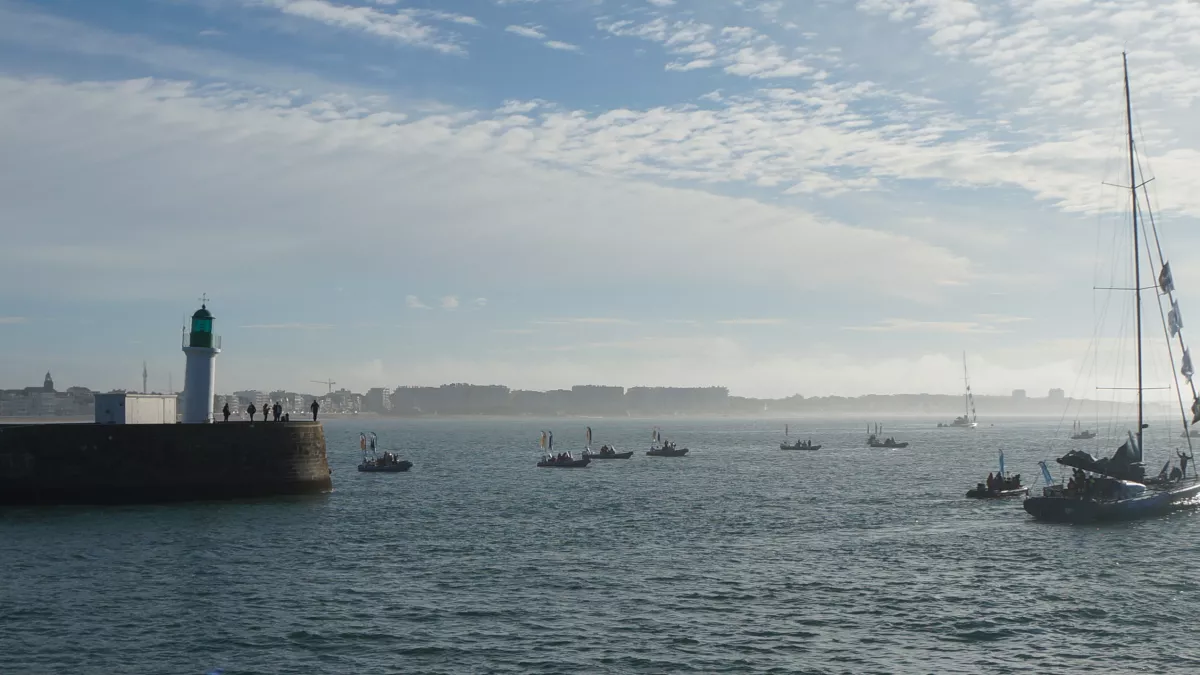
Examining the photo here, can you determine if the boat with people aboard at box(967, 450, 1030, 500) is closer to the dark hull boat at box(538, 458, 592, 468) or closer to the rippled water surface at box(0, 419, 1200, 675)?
the rippled water surface at box(0, 419, 1200, 675)

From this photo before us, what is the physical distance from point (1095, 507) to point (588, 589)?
34.0 m

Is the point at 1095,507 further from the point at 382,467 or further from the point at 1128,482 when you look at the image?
the point at 382,467

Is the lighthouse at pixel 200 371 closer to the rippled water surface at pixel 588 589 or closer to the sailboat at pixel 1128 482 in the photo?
the rippled water surface at pixel 588 589

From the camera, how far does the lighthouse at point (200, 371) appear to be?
62000mm

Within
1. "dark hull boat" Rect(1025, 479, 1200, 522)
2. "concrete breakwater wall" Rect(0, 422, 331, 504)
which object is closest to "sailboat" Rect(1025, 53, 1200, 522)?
"dark hull boat" Rect(1025, 479, 1200, 522)

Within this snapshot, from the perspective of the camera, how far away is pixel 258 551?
4462cm

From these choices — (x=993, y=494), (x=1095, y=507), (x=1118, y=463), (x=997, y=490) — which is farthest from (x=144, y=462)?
(x=1118, y=463)

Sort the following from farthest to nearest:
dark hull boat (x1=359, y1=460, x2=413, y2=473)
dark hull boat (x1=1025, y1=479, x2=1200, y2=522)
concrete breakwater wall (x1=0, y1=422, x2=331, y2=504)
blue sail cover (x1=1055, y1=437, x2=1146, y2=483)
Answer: dark hull boat (x1=359, y1=460, x2=413, y2=473) → blue sail cover (x1=1055, y1=437, x2=1146, y2=483) → dark hull boat (x1=1025, y1=479, x2=1200, y2=522) → concrete breakwater wall (x1=0, y1=422, x2=331, y2=504)

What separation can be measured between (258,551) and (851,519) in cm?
3416

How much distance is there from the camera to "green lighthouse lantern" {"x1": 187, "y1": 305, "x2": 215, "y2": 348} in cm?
6241

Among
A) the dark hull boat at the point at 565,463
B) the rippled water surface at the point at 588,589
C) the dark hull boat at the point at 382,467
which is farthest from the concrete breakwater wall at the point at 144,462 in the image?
the dark hull boat at the point at 565,463

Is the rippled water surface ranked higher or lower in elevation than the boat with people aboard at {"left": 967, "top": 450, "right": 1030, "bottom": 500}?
lower

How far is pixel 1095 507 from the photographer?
5609 cm

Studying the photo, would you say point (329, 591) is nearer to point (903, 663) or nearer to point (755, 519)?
point (903, 663)
